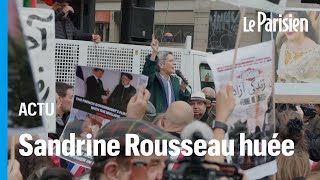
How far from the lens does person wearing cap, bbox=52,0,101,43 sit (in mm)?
5621

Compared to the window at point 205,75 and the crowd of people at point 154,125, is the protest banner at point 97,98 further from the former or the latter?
the window at point 205,75

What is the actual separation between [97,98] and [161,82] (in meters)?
1.75

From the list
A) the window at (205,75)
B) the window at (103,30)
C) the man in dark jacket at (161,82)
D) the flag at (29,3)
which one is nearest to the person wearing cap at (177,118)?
the flag at (29,3)

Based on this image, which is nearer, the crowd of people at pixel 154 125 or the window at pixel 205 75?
the crowd of people at pixel 154 125

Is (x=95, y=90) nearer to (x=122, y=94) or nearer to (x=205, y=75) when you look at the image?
(x=122, y=94)

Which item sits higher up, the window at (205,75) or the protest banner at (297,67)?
the protest banner at (297,67)

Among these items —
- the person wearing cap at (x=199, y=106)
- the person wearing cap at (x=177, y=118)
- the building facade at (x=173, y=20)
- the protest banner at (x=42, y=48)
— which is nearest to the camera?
the protest banner at (x=42, y=48)

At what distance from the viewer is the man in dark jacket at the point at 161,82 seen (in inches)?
213

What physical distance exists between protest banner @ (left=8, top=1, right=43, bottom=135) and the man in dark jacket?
271 centimetres

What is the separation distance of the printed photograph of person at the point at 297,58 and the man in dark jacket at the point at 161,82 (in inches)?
37.7

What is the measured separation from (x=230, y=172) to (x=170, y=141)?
394mm

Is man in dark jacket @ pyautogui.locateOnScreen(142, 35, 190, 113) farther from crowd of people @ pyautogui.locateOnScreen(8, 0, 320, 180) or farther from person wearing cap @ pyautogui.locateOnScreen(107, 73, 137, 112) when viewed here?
person wearing cap @ pyautogui.locateOnScreen(107, 73, 137, 112)

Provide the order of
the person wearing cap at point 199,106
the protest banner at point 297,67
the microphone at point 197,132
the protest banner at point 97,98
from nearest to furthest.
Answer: the microphone at point 197,132
the protest banner at point 97,98
the protest banner at point 297,67
the person wearing cap at point 199,106

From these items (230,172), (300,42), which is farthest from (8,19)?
(300,42)
